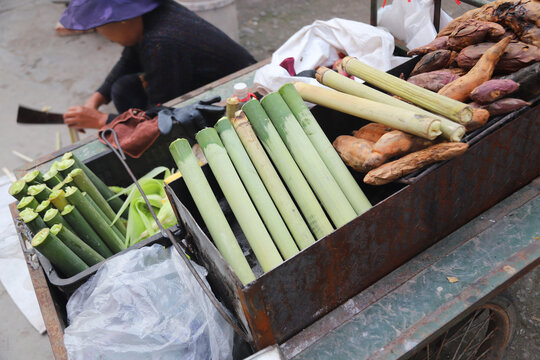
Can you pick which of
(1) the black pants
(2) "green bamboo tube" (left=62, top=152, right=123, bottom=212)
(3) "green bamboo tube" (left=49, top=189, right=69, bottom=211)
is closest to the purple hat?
(1) the black pants

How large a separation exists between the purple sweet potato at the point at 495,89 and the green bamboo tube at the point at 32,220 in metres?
1.67

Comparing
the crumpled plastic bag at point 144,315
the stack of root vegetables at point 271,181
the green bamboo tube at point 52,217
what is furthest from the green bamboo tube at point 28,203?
the stack of root vegetables at point 271,181

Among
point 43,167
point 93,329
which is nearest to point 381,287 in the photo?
point 93,329

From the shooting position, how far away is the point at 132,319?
1.47m

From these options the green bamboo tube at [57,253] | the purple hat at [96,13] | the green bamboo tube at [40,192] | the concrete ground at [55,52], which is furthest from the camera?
the concrete ground at [55,52]

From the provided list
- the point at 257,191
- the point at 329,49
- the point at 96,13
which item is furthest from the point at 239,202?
the point at 96,13

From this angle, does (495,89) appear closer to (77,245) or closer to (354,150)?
(354,150)

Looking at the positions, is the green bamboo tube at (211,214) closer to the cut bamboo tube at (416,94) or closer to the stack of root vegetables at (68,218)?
the stack of root vegetables at (68,218)

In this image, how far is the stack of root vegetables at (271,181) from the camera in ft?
4.53

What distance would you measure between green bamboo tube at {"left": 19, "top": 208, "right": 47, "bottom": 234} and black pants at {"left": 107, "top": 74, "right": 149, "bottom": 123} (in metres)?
2.16

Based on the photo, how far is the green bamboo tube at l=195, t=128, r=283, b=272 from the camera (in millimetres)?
1351

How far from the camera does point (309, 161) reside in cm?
147

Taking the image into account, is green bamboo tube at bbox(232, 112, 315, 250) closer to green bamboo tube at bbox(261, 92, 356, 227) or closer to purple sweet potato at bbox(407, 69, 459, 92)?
green bamboo tube at bbox(261, 92, 356, 227)

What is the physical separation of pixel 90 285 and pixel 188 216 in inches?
21.9
